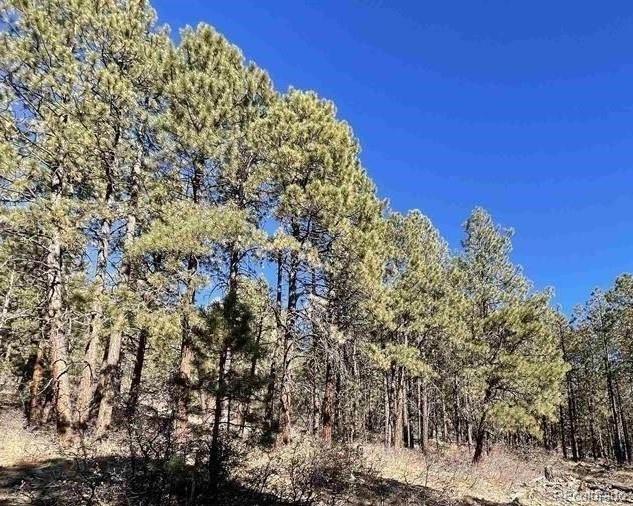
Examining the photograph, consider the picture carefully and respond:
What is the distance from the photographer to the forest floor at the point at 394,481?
7.46 meters

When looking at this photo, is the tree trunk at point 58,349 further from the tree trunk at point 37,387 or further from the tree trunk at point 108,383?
the tree trunk at point 37,387

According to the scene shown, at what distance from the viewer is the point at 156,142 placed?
1278 centimetres

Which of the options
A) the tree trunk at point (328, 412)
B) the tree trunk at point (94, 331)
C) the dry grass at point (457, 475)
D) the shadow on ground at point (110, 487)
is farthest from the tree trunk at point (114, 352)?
the dry grass at point (457, 475)

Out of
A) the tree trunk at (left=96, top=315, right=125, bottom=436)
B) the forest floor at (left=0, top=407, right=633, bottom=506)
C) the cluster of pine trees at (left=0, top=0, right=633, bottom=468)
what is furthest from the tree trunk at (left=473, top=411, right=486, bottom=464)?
the tree trunk at (left=96, top=315, right=125, bottom=436)

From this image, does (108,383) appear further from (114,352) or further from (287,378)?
(287,378)

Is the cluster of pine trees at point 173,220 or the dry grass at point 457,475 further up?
the cluster of pine trees at point 173,220

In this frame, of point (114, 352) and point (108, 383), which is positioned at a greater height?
point (114, 352)

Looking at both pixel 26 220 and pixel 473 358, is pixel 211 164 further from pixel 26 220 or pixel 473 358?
pixel 473 358

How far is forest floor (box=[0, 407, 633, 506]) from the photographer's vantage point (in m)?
7.46

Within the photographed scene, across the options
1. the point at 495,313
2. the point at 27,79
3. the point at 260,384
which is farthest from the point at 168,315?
the point at 495,313

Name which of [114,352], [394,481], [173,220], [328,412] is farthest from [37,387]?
[394,481]

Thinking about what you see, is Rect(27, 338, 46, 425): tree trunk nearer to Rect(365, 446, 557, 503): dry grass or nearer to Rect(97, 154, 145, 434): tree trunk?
Rect(97, 154, 145, 434): tree trunk

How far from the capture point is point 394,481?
12.5 meters

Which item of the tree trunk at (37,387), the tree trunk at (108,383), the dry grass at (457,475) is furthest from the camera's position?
the tree trunk at (37,387)
